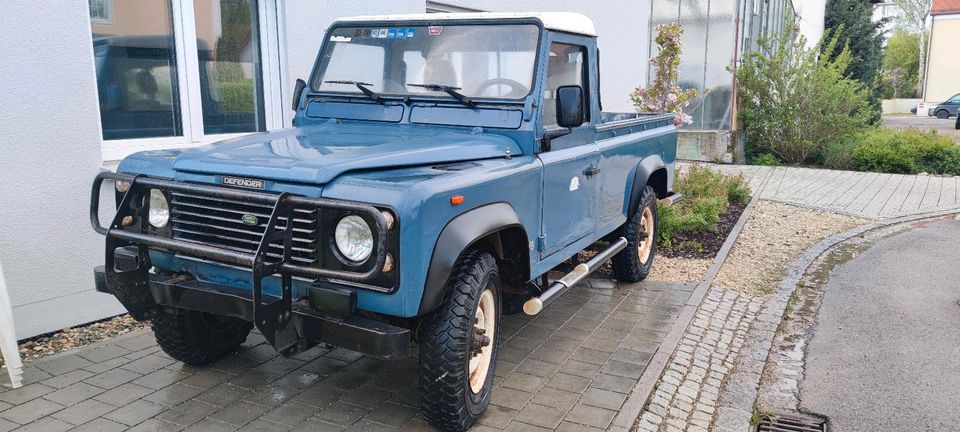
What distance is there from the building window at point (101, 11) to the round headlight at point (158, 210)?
7.09 feet

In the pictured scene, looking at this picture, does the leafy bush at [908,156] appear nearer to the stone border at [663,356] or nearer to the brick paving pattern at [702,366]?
the stone border at [663,356]

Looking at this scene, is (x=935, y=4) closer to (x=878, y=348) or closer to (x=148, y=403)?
(x=878, y=348)

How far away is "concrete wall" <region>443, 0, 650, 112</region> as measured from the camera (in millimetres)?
13023

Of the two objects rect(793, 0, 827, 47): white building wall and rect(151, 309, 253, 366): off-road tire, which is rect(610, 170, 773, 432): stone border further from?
rect(793, 0, 827, 47): white building wall

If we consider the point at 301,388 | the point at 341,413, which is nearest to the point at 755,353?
the point at 341,413

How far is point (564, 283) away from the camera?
4.60m

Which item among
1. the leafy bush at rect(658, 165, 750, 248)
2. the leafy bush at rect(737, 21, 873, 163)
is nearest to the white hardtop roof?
the leafy bush at rect(658, 165, 750, 248)

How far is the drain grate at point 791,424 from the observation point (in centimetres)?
408

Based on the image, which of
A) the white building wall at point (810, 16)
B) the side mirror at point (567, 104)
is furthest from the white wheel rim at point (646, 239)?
the white building wall at point (810, 16)

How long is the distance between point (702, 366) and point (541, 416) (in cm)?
149

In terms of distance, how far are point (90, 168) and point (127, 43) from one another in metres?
1.03

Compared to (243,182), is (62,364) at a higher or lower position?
lower

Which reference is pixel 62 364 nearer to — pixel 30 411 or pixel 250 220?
pixel 30 411

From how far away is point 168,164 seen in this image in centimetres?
379
